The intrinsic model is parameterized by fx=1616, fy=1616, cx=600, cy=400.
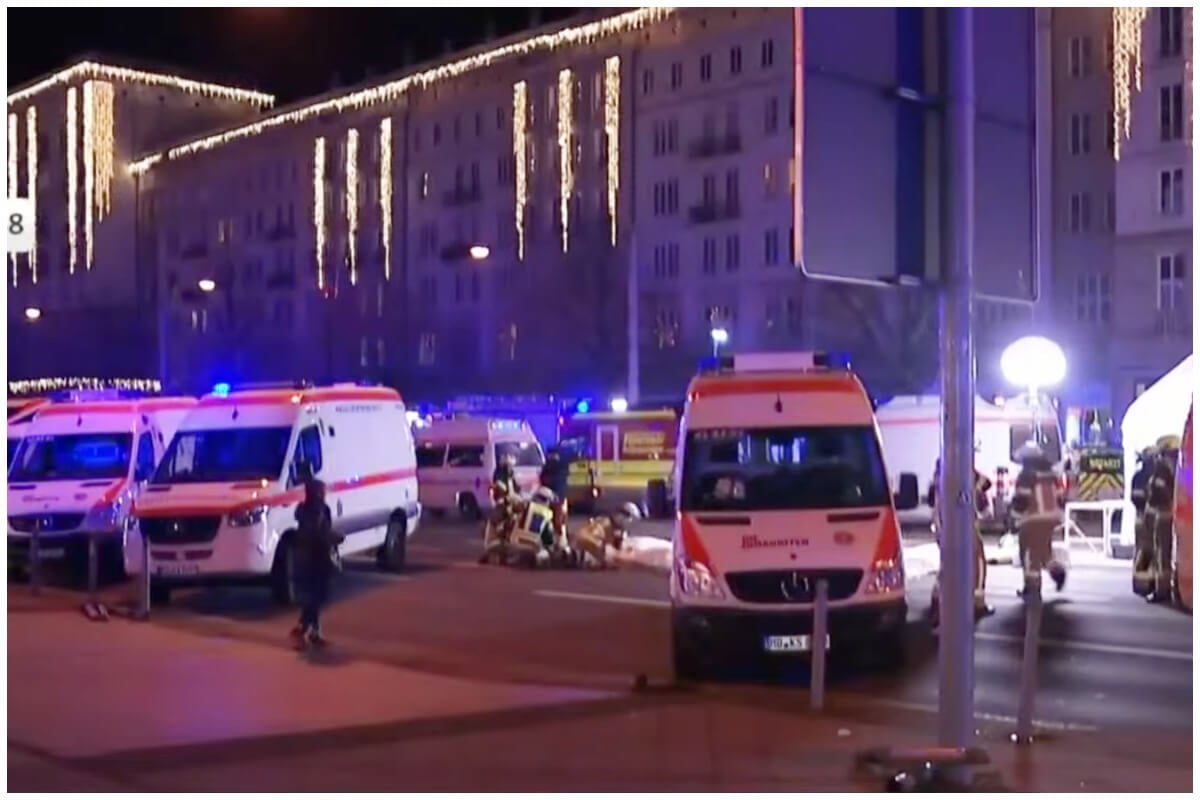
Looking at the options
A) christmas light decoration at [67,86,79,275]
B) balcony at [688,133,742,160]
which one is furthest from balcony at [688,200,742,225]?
christmas light decoration at [67,86,79,275]

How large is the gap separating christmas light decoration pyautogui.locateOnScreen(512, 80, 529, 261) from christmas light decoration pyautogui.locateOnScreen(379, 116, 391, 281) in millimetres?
7815

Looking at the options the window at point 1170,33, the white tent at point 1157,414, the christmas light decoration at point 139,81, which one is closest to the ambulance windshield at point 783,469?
the white tent at point 1157,414

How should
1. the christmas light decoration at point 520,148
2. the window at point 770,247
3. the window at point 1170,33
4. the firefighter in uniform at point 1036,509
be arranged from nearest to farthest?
1. the firefighter in uniform at point 1036,509
2. the window at point 1170,33
3. the window at point 770,247
4. the christmas light decoration at point 520,148

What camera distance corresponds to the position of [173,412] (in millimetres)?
24047

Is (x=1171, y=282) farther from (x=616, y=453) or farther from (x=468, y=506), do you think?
(x=468, y=506)

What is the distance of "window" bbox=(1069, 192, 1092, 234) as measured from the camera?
5441cm

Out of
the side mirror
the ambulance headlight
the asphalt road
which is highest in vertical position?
the side mirror

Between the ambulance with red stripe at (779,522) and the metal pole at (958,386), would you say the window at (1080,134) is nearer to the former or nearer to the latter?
the ambulance with red stripe at (779,522)

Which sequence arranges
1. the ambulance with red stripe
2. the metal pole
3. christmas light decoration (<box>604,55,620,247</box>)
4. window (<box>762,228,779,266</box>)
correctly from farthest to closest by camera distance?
christmas light decoration (<box>604,55,620,247</box>) < window (<box>762,228,779,266</box>) < the ambulance with red stripe < the metal pole

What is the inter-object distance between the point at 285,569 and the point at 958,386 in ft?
39.8

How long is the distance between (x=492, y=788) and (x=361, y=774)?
0.88 meters

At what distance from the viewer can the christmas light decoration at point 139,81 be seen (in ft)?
228

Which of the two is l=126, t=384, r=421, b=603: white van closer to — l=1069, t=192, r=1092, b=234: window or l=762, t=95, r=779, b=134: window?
l=762, t=95, r=779, b=134: window

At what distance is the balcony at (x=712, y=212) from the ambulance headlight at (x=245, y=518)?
139ft
